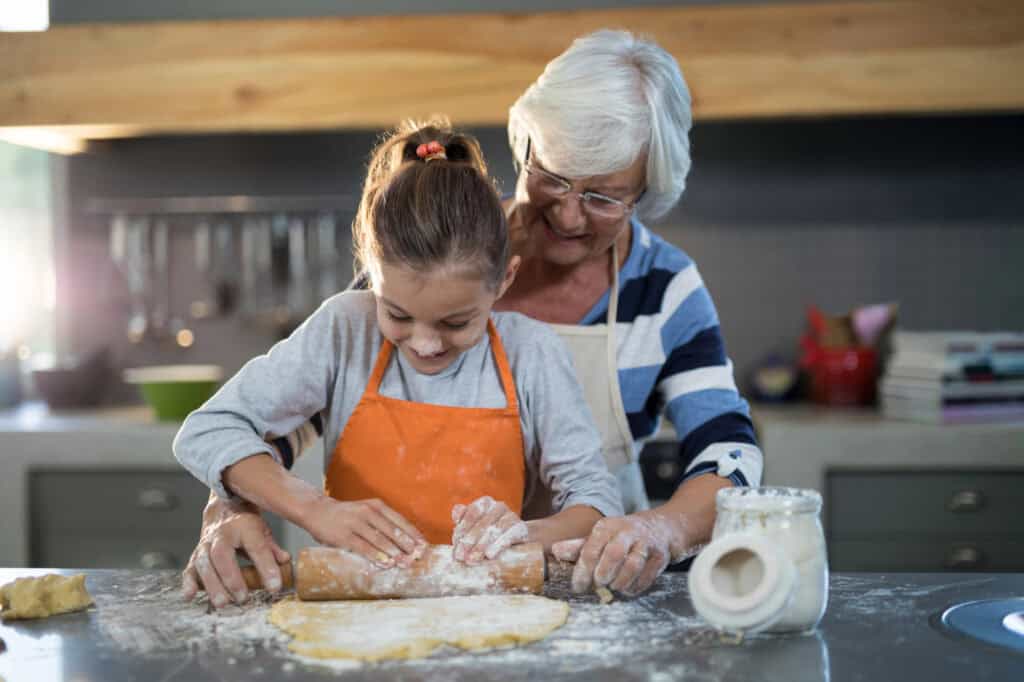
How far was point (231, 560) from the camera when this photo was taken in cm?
116

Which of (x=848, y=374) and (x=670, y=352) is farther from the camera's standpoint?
(x=848, y=374)

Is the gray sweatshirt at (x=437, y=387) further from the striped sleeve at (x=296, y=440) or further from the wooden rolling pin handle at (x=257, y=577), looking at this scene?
the wooden rolling pin handle at (x=257, y=577)

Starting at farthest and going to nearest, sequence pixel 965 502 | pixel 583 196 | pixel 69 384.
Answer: pixel 69 384, pixel 965 502, pixel 583 196

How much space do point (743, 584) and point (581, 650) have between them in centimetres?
17

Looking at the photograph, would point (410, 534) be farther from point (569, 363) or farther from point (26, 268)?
point (26, 268)

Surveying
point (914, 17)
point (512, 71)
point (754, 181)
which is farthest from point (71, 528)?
point (914, 17)

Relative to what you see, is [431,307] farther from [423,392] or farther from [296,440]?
[296,440]

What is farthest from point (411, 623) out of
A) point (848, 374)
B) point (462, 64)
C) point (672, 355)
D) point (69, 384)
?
point (69, 384)

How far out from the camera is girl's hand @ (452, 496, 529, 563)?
116cm

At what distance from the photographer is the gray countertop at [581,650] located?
903 millimetres

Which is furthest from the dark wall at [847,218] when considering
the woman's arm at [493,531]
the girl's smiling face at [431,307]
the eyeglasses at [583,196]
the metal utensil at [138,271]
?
the woman's arm at [493,531]

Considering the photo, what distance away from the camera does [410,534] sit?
3.84 ft

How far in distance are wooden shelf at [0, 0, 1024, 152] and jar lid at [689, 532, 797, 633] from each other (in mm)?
1897

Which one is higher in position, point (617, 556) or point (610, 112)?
point (610, 112)
